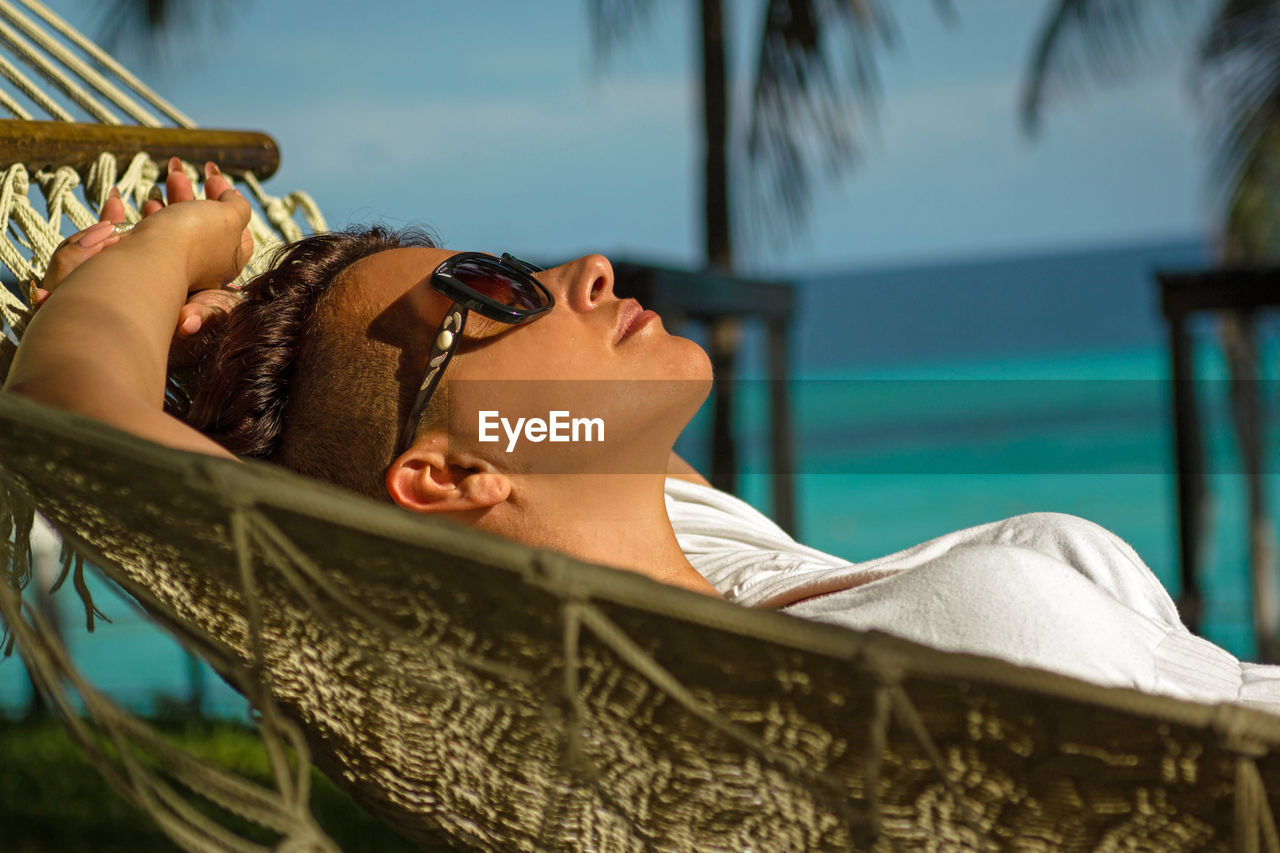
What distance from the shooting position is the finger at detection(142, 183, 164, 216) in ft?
5.96

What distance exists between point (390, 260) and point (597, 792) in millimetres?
831

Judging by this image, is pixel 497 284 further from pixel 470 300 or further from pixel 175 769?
pixel 175 769

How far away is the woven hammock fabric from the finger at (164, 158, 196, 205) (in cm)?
88

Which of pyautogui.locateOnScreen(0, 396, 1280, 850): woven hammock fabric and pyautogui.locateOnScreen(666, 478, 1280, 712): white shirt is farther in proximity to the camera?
pyautogui.locateOnScreen(666, 478, 1280, 712): white shirt

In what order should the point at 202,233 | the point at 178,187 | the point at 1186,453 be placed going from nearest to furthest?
the point at 202,233 < the point at 178,187 < the point at 1186,453

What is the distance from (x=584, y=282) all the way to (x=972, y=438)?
24.9m

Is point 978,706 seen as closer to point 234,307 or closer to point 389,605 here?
point 389,605

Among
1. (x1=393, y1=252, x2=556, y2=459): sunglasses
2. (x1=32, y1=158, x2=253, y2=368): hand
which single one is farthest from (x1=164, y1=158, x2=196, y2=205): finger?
(x1=393, y1=252, x2=556, y2=459): sunglasses

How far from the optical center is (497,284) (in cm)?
149

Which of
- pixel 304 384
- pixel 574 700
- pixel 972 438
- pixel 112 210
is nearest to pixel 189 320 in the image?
pixel 304 384

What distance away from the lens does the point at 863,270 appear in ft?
218

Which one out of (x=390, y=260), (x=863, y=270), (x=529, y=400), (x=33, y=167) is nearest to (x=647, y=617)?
(x=529, y=400)

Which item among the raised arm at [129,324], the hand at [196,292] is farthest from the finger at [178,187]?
the raised arm at [129,324]

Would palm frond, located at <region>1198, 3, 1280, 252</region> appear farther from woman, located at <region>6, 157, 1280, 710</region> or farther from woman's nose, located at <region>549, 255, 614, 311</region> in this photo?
woman's nose, located at <region>549, 255, 614, 311</region>
